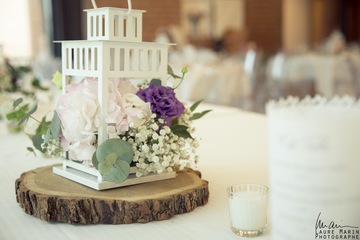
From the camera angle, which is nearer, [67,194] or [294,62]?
[67,194]

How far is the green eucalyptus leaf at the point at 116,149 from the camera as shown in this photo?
87 cm

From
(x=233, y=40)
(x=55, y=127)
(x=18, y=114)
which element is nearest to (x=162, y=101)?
(x=55, y=127)

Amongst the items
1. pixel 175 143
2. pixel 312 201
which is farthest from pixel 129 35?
pixel 312 201

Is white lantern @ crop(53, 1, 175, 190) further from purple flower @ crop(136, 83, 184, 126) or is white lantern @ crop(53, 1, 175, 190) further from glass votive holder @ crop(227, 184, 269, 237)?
glass votive holder @ crop(227, 184, 269, 237)

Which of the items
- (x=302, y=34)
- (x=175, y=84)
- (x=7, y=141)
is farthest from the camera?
(x=302, y=34)

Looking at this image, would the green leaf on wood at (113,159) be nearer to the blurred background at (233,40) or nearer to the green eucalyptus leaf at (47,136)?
the green eucalyptus leaf at (47,136)

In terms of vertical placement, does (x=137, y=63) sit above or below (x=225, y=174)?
above

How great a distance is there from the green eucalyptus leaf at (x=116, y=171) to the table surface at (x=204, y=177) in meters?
0.08

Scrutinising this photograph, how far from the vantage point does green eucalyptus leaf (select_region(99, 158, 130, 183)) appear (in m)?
0.87

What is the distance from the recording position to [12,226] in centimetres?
86

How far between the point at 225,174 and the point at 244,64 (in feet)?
16.7

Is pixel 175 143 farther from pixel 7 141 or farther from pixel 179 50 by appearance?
pixel 179 50

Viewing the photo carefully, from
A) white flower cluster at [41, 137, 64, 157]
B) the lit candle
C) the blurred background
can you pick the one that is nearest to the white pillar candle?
the lit candle

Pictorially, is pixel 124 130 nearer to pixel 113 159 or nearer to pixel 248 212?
pixel 113 159
